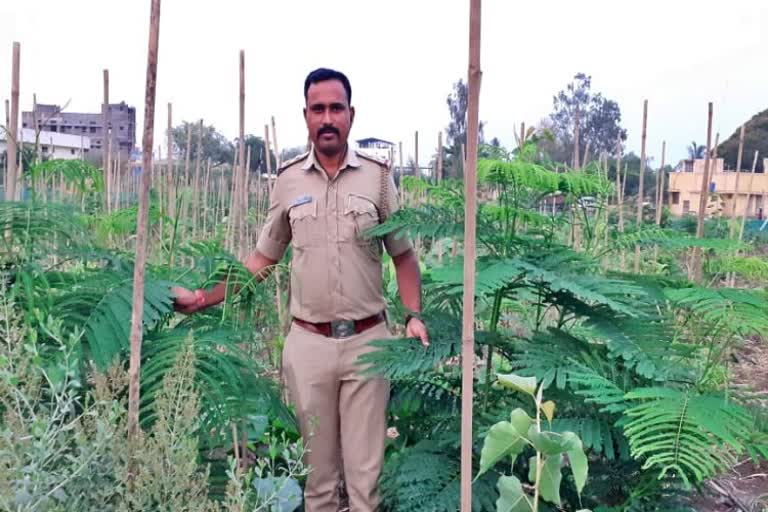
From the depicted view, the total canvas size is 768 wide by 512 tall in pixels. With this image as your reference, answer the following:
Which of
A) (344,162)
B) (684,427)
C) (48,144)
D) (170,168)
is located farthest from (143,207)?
(48,144)

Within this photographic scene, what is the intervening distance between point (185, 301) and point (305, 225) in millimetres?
561

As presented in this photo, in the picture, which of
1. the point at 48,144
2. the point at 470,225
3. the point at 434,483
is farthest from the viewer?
the point at 48,144

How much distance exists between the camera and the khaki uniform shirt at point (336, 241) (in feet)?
7.43

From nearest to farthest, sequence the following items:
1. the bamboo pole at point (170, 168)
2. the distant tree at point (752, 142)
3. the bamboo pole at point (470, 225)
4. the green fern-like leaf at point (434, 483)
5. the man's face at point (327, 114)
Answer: the bamboo pole at point (470, 225) < the green fern-like leaf at point (434, 483) < the man's face at point (327, 114) < the bamboo pole at point (170, 168) < the distant tree at point (752, 142)

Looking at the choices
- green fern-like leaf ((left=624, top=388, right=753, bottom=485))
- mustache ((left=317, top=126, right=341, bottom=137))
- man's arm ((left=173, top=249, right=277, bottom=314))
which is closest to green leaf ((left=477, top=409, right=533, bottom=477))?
green fern-like leaf ((left=624, top=388, right=753, bottom=485))

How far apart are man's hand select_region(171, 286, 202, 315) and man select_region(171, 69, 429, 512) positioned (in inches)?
18.6

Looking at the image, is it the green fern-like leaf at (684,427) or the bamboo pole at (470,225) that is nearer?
the bamboo pole at (470,225)

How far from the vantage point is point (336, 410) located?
2.37 meters

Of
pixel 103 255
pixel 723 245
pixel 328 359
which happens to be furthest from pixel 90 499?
pixel 723 245

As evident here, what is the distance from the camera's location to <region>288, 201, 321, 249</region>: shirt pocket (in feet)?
7.48

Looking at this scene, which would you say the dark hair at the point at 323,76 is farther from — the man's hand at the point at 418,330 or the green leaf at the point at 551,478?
the green leaf at the point at 551,478

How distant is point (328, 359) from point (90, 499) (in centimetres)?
101

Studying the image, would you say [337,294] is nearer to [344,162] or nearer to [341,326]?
[341,326]

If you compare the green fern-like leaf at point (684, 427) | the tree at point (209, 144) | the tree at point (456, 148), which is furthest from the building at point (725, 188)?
the tree at point (209, 144)
